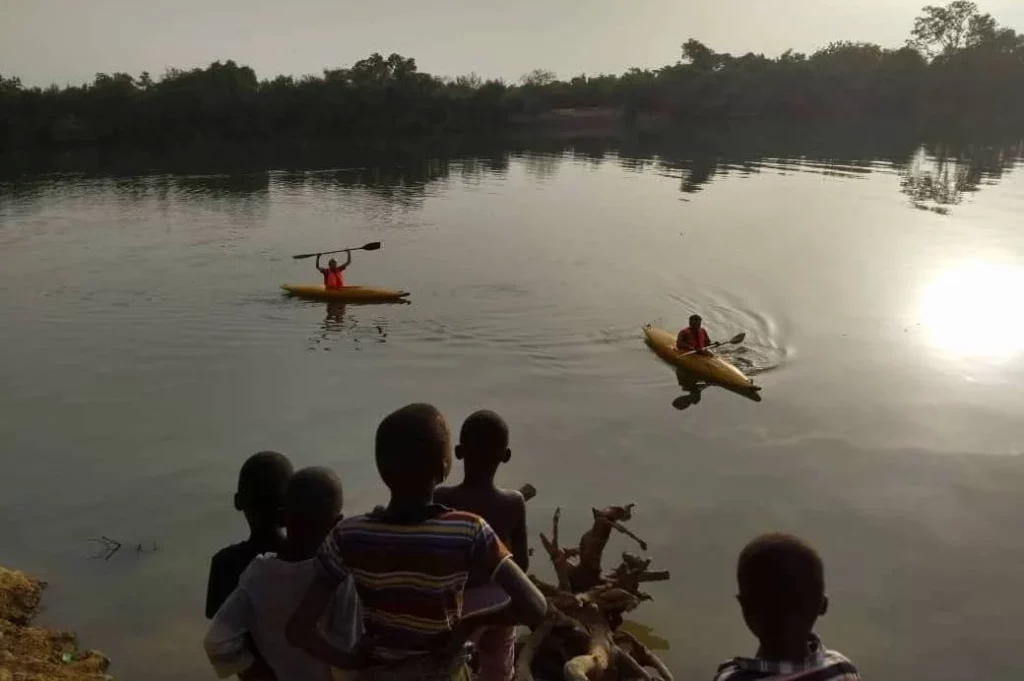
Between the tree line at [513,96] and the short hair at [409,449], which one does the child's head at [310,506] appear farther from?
the tree line at [513,96]

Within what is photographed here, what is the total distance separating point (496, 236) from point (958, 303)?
13.7m

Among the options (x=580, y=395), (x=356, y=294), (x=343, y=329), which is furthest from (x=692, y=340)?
(x=356, y=294)

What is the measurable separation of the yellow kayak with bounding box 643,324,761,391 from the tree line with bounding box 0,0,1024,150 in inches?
2102

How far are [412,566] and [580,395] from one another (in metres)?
10.2

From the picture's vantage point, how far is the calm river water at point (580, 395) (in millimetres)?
7516

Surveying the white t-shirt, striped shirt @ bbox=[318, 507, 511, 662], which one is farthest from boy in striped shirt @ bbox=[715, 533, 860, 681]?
the white t-shirt

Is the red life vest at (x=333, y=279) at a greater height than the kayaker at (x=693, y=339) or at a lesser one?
greater

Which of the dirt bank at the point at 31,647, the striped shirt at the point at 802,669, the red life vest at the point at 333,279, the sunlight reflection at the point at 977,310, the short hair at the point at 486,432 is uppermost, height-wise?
the short hair at the point at 486,432

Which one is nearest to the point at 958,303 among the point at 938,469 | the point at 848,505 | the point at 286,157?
the point at 938,469

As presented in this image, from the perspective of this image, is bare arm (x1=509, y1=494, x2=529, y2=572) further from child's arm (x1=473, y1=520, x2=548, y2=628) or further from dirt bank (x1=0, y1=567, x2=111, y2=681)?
dirt bank (x1=0, y1=567, x2=111, y2=681)

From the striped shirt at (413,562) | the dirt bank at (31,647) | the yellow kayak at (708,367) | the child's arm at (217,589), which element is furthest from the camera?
the yellow kayak at (708,367)

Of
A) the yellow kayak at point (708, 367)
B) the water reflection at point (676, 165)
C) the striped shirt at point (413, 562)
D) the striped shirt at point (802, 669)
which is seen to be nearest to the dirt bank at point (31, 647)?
the striped shirt at point (413, 562)

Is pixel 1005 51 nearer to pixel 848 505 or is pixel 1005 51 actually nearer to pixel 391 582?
pixel 848 505

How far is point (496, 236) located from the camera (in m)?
26.5
